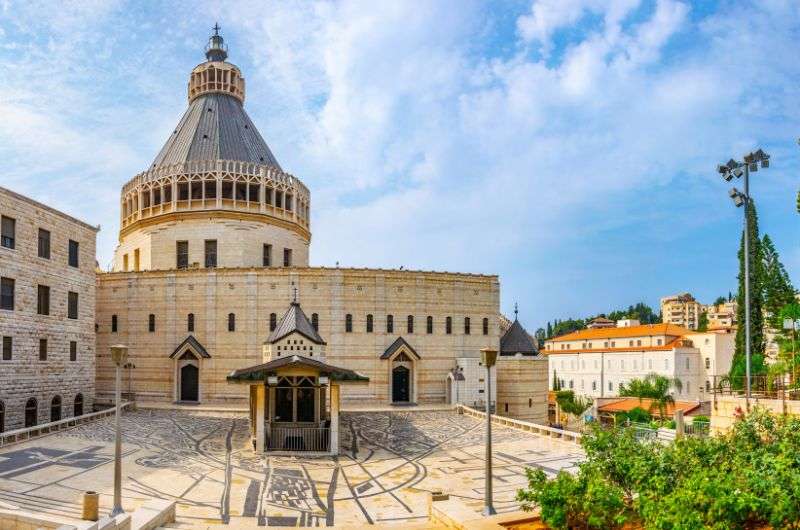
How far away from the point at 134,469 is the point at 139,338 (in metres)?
23.4

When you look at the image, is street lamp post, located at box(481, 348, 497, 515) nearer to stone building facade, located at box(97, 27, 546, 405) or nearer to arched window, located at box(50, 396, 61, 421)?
arched window, located at box(50, 396, 61, 421)

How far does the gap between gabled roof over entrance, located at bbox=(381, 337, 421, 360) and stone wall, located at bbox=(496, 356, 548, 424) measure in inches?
252

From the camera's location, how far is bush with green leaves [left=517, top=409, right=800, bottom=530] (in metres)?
9.03

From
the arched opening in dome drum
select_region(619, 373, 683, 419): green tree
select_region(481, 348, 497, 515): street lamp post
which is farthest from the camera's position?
select_region(619, 373, 683, 419): green tree

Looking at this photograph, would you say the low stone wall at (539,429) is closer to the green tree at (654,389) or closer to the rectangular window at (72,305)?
the rectangular window at (72,305)

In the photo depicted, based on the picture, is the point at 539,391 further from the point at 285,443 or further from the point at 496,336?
the point at 285,443

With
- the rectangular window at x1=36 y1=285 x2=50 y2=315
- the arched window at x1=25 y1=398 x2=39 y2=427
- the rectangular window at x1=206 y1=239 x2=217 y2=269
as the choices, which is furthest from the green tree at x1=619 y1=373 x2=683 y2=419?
the rectangular window at x1=36 y1=285 x2=50 y2=315

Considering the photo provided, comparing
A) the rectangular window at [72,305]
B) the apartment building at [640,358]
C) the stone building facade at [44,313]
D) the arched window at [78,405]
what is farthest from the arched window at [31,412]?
the apartment building at [640,358]

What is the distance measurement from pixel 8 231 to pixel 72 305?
6142 mm

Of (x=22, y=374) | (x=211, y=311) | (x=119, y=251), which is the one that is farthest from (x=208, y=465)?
(x=119, y=251)

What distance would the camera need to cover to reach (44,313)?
1255 inches

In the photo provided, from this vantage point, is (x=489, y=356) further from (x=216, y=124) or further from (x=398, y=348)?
(x=216, y=124)

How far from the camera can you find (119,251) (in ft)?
171

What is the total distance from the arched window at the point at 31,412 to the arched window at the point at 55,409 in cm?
137
